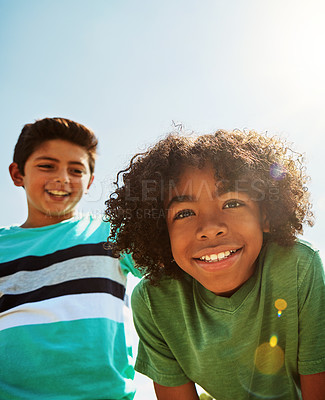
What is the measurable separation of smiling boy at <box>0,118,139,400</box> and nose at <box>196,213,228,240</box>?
1.00 metres

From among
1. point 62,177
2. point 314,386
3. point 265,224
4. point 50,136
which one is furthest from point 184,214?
point 50,136

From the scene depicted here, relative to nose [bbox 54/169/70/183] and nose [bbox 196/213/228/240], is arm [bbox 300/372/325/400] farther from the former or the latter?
nose [bbox 54/169/70/183]

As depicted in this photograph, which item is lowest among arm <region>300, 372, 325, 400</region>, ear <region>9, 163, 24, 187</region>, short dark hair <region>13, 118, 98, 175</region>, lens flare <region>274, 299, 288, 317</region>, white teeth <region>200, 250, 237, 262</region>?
arm <region>300, 372, 325, 400</region>

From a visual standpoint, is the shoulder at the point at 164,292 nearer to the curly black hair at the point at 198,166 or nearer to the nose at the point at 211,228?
the curly black hair at the point at 198,166

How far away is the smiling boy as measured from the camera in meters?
2.33

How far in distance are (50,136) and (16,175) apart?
1.74 feet

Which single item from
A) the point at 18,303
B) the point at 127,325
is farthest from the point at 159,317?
the point at 18,303

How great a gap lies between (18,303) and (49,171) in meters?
1.24

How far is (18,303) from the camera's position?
257cm

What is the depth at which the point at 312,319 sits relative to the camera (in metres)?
1.92

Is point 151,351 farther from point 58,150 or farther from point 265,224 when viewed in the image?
point 58,150

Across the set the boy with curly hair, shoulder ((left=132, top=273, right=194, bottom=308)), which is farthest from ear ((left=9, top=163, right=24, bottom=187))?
shoulder ((left=132, top=273, right=194, bottom=308))

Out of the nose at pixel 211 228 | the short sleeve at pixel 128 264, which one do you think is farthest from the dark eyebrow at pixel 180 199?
the short sleeve at pixel 128 264

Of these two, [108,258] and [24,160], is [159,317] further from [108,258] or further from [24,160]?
[24,160]
